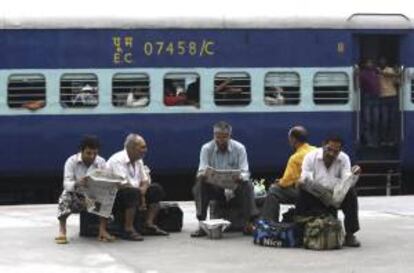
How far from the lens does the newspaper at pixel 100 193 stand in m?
9.77

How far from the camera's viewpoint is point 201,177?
33.7ft

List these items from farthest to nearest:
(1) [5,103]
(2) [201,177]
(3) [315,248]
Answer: (1) [5,103], (2) [201,177], (3) [315,248]

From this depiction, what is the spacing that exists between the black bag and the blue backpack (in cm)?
124

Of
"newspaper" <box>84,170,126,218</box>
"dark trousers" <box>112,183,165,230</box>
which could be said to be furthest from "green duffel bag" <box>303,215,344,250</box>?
"newspaper" <box>84,170,126,218</box>

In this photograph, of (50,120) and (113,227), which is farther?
(50,120)

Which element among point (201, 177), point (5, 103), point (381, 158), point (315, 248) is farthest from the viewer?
point (381, 158)

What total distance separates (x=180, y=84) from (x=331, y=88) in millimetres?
2331

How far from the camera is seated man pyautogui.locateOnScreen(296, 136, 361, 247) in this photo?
381 inches

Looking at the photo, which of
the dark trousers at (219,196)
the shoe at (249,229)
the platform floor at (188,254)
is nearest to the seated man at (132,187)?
the platform floor at (188,254)

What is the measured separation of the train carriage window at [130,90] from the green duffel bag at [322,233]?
556 centimetres

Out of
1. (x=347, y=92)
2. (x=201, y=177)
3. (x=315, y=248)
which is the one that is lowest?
(x=315, y=248)

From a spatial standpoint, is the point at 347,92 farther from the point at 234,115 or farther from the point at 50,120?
the point at 50,120

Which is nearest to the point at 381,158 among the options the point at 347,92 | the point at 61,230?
the point at 347,92

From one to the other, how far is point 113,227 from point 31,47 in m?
4.92
